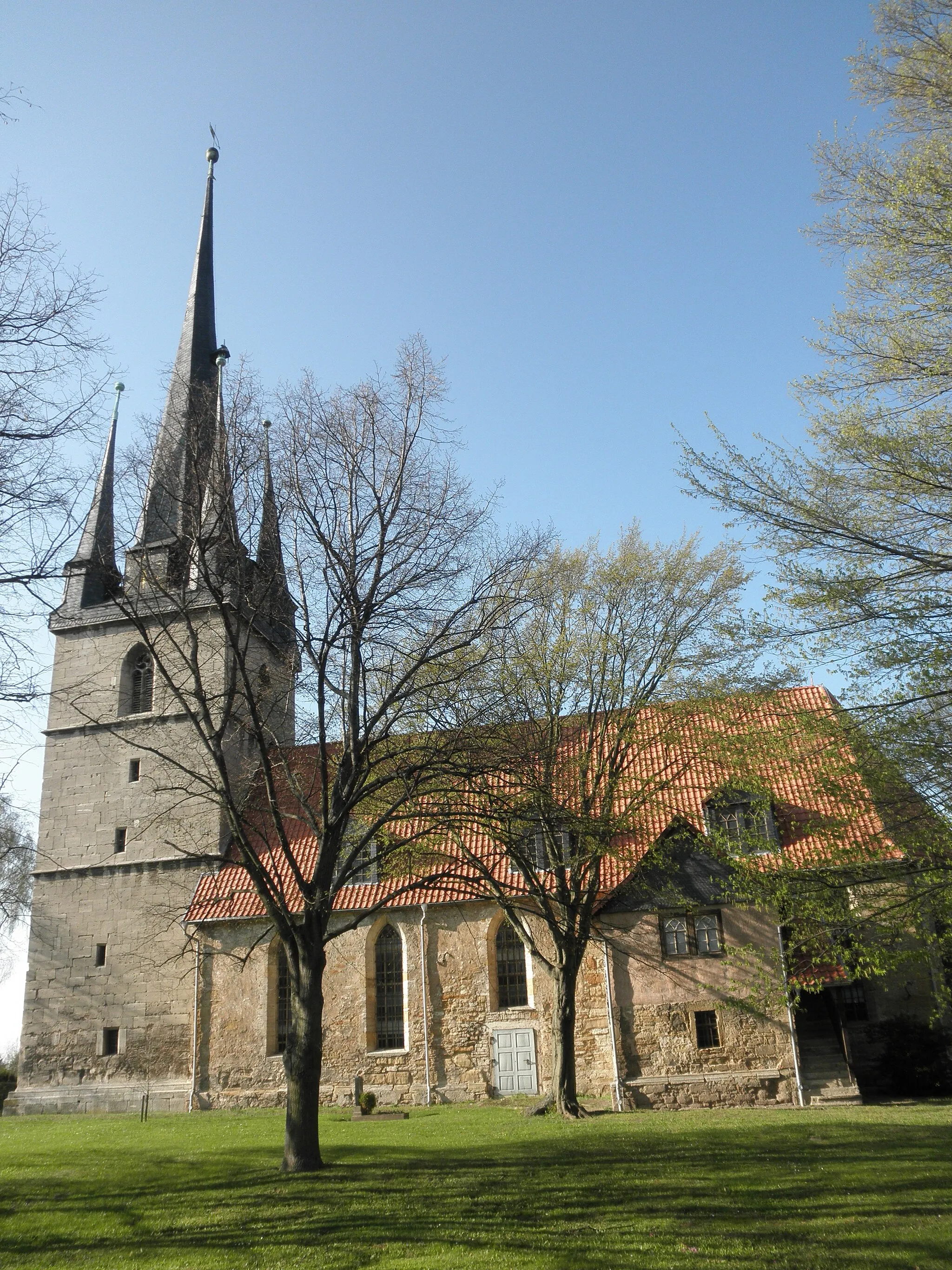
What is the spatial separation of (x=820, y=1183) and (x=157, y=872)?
20.1 meters

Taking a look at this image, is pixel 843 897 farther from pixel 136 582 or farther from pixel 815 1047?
pixel 815 1047

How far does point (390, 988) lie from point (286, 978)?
2.63 metres

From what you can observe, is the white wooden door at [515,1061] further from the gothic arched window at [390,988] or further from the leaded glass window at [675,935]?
the leaded glass window at [675,935]

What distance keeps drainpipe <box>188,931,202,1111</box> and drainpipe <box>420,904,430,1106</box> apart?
200 inches

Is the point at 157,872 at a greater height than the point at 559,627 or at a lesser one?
lesser

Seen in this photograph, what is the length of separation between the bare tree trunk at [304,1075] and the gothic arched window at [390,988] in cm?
1140

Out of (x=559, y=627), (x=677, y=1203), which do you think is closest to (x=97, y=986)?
(x=559, y=627)

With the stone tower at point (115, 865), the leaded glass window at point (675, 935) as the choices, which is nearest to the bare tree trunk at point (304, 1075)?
the stone tower at point (115, 865)

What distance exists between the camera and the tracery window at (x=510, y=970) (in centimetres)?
2300

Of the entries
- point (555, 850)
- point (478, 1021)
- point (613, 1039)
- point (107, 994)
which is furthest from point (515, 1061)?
point (107, 994)

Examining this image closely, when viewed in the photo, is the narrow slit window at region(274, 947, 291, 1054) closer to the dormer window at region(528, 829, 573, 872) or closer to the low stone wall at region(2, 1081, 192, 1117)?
the low stone wall at region(2, 1081, 192, 1117)

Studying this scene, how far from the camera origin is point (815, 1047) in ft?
68.3

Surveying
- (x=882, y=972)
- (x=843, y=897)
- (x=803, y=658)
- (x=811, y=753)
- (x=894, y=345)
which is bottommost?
(x=882, y=972)

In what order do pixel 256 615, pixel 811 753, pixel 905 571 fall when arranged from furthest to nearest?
pixel 256 615
pixel 811 753
pixel 905 571
